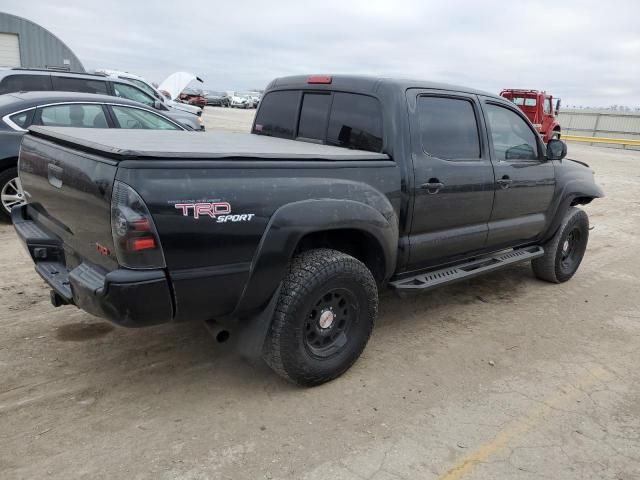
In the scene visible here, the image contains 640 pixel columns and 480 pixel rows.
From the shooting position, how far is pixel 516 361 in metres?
3.78

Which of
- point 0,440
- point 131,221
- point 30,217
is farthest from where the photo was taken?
point 30,217

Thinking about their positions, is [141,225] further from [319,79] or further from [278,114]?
[278,114]

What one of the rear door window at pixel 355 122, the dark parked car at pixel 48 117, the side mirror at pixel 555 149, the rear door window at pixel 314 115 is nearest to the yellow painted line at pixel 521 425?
the rear door window at pixel 355 122

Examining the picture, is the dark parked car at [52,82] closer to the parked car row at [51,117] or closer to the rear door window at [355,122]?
the parked car row at [51,117]

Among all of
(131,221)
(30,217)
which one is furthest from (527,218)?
(30,217)

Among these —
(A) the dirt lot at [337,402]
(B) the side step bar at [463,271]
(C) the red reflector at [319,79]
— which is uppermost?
(C) the red reflector at [319,79]

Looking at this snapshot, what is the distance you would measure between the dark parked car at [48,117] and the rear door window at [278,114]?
106 inches

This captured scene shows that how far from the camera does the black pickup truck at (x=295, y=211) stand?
2.47 metres

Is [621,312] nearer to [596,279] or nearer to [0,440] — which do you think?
[596,279]

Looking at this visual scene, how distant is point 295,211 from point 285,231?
0.42 feet

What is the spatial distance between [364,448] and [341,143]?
2174 mm

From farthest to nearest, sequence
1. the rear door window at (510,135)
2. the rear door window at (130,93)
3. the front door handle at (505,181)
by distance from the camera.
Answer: the rear door window at (130,93) → the rear door window at (510,135) → the front door handle at (505,181)

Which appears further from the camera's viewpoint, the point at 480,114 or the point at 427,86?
the point at 480,114

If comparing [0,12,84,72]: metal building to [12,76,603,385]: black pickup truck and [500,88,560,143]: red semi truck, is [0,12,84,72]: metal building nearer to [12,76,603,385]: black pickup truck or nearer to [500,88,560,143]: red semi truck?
[500,88,560,143]: red semi truck
